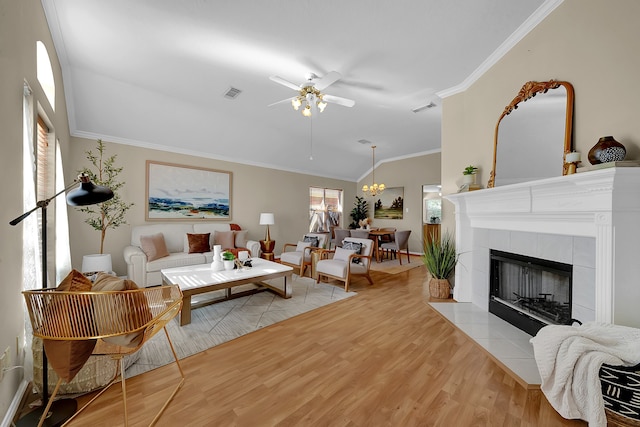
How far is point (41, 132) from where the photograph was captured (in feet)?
8.64

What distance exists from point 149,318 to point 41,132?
270 centimetres

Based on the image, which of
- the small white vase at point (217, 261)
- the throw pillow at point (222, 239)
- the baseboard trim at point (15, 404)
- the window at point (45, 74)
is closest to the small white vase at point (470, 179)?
the small white vase at point (217, 261)

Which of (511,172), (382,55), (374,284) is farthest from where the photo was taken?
(374,284)

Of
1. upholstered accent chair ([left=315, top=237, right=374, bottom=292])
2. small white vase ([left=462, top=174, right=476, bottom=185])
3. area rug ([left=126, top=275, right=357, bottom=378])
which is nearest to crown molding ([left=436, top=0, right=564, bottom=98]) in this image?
small white vase ([left=462, top=174, right=476, bottom=185])

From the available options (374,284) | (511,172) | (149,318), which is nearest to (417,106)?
(511,172)

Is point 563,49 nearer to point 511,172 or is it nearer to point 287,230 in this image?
point 511,172

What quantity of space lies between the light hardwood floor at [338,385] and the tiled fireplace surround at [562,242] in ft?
0.98

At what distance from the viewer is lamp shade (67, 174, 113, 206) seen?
4.73ft

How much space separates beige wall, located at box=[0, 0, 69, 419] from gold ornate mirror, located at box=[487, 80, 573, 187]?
3839 millimetres

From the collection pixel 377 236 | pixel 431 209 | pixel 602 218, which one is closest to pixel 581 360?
pixel 602 218

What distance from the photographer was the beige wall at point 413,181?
7.04 meters

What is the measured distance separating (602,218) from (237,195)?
19.5 ft

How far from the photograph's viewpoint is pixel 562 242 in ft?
6.97

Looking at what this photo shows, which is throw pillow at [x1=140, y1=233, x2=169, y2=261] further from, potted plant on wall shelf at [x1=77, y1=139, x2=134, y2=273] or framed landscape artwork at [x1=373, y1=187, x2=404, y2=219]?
framed landscape artwork at [x1=373, y1=187, x2=404, y2=219]
